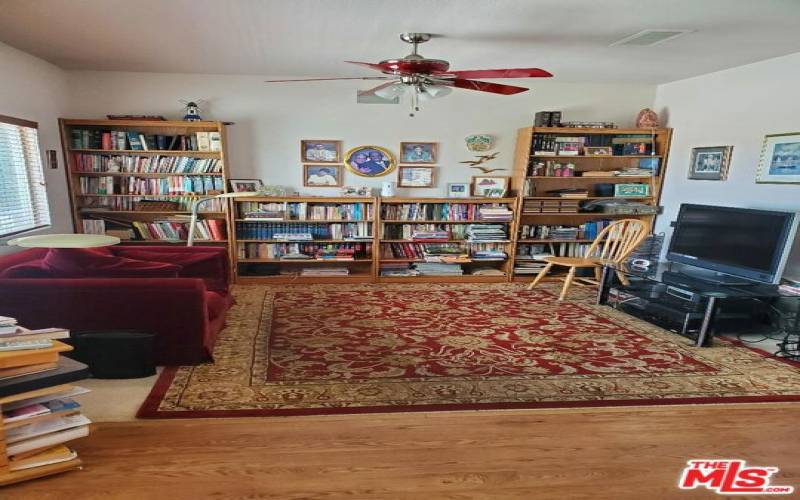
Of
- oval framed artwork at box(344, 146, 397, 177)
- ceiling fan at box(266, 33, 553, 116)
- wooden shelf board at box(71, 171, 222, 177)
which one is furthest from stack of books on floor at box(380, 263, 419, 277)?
ceiling fan at box(266, 33, 553, 116)

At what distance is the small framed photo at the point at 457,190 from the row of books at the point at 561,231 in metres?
0.81

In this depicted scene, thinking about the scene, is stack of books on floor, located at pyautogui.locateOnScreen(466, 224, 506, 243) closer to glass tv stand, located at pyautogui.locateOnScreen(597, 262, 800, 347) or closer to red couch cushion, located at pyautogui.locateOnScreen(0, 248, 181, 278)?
glass tv stand, located at pyautogui.locateOnScreen(597, 262, 800, 347)

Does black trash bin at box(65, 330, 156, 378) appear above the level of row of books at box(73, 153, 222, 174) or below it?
below

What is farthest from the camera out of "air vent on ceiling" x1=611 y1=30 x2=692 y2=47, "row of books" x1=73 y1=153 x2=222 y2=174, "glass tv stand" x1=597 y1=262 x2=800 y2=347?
"row of books" x1=73 y1=153 x2=222 y2=174

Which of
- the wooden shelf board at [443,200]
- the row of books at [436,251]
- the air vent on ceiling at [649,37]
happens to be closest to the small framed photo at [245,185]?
the wooden shelf board at [443,200]

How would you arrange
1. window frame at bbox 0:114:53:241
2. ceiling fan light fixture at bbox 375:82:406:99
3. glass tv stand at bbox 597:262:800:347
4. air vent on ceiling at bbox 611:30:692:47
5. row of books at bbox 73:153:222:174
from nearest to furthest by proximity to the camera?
ceiling fan light fixture at bbox 375:82:406:99, air vent on ceiling at bbox 611:30:692:47, glass tv stand at bbox 597:262:800:347, window frame at bbox 0:114:53:241, row of books at bbox 73:153:222:174

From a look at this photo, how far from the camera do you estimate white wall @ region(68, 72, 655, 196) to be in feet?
15.5

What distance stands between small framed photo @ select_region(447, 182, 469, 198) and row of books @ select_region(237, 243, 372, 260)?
1.16 m

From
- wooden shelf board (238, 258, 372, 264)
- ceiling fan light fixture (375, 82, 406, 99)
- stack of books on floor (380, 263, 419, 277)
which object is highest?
ceiling fan light fixture (375, 82, 406, 99)

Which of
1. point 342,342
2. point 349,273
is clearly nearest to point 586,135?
point 349,273

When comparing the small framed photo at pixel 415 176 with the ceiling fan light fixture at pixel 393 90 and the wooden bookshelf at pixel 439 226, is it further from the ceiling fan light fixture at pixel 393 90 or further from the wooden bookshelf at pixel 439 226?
the ceiling fan light fixture at pixel 393 90

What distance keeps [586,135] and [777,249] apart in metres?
2.32

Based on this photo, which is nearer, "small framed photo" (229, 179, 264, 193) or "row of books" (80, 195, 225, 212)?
"row of books" (80, 195, 225, 212)

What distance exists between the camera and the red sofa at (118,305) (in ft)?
8.44
